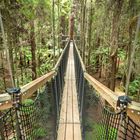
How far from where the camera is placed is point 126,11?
3844mm

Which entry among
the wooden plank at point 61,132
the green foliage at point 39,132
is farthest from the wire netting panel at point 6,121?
the wooden plank at point 61,132

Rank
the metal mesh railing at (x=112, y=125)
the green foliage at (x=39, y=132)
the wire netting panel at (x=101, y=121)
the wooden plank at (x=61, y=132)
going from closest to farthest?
the metal mesh railing at (x=112, y=125), the wire netting panel at (x=101, y=121), the green foliage at (x=39, y=132), the wooden plank at (x=61, y=132)

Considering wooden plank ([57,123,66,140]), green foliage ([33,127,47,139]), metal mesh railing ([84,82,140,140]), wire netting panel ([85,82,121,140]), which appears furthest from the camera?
wooden plank ([57,123,66,140])

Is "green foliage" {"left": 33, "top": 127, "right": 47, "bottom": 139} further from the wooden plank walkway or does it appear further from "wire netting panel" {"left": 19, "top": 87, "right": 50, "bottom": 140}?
the wooden plank walkway

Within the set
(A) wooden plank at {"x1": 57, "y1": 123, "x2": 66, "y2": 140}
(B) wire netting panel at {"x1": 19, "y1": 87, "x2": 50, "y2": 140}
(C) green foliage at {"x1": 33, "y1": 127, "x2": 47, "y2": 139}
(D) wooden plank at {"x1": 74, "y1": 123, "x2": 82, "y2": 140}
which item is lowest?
(D) wooden plank at {"x1": 74, "y1": 123, "x2": 82, "y2": 140}

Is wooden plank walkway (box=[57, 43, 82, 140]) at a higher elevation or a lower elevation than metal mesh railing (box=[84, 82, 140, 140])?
lower

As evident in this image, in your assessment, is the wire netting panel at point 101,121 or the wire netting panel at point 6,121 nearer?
the wire netting panel at point 6,121

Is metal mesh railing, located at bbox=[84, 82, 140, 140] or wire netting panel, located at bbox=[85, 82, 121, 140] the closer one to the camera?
metal mesh railing, located at bbox=[84, 82, 140, 140]

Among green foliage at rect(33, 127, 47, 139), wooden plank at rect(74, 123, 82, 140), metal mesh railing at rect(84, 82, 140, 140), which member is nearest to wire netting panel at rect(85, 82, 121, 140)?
metal mesh railing at rect(84, 82, 140, 140)

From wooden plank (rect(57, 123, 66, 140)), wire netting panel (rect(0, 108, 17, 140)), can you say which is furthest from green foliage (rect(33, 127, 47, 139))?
wooden plank (rect(57, 123, 66, 140))

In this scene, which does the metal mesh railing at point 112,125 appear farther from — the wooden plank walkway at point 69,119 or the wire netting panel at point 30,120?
the wooden plank walkway at point 69,119

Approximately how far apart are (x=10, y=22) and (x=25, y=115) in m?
2.56

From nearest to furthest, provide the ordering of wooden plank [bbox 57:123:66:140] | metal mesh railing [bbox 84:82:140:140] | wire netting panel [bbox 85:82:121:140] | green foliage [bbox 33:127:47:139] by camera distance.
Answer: metal mesh railing [bbox 84:82:140:140] < wire netting panel [bbox 85:82:121:140] < green foliage [bbox 33:127:47:139] < wooden plank [bbox 57:123:66:140]

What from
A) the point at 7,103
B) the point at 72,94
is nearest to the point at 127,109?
the point at 7,103
